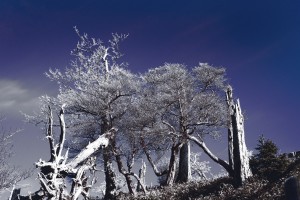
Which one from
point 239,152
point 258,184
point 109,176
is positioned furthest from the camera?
point 109,176

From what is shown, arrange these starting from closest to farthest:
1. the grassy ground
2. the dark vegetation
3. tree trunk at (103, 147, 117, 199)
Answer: the grassy ground < the dark vegetation < tree trunk at (103, 147, 117, 199)

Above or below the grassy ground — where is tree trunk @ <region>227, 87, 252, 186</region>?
above

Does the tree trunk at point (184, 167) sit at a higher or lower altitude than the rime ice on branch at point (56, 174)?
higher

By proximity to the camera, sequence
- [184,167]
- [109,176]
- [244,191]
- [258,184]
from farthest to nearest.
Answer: [184,167] → [109,176] → [258,184] → [244,191]

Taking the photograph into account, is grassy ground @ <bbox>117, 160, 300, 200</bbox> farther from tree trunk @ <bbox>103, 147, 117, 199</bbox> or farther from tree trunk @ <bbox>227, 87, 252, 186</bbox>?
tree trunk @ <bbox>103, 147, 117, 199</bbox>

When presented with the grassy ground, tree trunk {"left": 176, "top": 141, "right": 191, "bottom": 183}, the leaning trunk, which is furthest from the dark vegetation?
tree trunk {"left": 176, "top": 141, "right": 191, "bottom": 183}

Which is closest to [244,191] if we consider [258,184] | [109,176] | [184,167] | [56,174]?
[258,184]

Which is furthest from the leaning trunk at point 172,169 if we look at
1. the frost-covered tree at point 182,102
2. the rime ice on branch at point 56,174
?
the rime ice on branch at point 56,174

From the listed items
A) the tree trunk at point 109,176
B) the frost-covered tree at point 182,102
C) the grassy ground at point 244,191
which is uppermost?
the frost-covered tree at point 182,102

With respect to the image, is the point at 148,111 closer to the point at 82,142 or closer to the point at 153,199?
the point at 82,142

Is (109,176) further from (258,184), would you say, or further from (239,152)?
(258,184)

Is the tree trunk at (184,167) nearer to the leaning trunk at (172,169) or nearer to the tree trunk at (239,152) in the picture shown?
the leaning trunk at (172,169)

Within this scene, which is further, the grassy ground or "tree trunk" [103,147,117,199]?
"tree trunk" [103,147,117,199]

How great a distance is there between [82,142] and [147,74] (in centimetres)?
757
